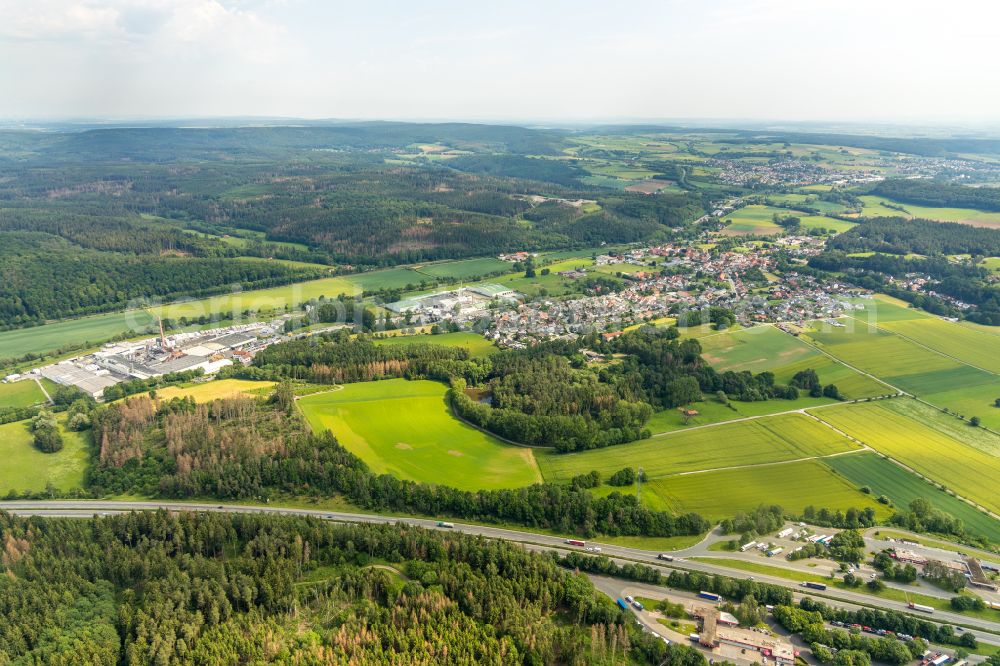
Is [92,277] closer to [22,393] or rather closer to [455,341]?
[22,393]

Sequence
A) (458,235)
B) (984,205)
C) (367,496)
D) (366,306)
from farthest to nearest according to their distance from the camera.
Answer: (984,205)
(458,235)
(366,306)
(367,496)

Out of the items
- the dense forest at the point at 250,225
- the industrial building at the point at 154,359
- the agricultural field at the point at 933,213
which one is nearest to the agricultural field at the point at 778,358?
the industrial building at the point at 154,359

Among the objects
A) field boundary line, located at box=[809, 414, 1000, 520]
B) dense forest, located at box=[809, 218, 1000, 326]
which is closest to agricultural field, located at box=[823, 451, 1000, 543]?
field boundary line, located at box=[809, 414, 1000, 520]

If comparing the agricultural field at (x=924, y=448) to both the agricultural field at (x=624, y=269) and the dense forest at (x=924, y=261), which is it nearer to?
the dense forest at (x=924, y=261)

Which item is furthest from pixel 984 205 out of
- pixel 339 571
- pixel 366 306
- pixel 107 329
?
pixel 107 329

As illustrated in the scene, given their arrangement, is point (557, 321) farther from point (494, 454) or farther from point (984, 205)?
point (984, 205)

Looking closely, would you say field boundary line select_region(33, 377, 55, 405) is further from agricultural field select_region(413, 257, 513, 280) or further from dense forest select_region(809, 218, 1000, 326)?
dense forest select_region(809, 218, 1000, 326)
